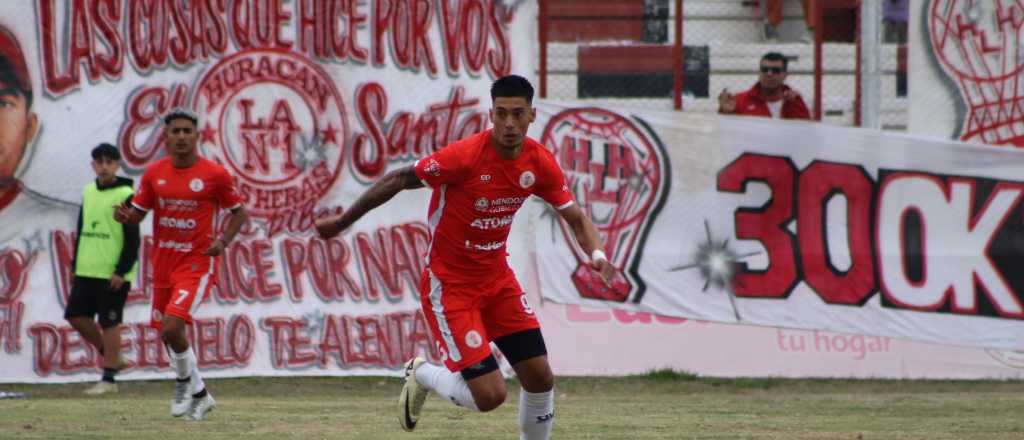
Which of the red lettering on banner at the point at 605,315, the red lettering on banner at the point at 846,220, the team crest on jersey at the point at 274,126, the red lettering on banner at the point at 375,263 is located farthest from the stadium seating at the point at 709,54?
the team crest on jersey at the point at 274,126

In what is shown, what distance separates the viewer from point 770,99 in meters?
15.5

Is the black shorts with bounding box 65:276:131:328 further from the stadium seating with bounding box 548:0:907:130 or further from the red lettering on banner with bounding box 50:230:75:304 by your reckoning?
the stadium seating with bounding box 548:0:907:130

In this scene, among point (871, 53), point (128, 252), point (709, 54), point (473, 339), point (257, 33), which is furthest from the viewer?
point (709, 54)

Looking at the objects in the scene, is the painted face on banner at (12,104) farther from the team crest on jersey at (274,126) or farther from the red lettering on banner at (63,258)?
the team crest on jersey at (274,126)

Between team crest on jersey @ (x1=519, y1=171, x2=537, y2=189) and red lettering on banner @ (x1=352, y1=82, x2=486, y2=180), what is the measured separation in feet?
23.0

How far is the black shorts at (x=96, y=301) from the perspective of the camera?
45.8 ft

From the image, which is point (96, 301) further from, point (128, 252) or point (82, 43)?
point (82, 43)

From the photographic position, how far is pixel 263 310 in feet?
48.2

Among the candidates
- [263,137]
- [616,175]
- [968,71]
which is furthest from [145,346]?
[968,71]

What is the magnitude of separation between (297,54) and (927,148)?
6.40 metres

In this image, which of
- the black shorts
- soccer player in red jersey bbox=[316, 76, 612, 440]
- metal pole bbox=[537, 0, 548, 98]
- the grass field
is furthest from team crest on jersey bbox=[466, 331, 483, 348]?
metal pole bbox=[537, 0, 548, 98]

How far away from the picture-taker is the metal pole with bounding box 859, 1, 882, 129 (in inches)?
600

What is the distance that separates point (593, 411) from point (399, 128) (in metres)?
4.20

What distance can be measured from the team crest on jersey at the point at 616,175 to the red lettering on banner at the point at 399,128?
38.0 inches
